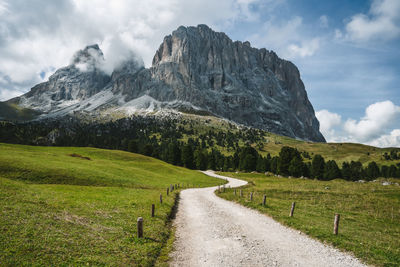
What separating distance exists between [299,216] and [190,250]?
49.1 feet

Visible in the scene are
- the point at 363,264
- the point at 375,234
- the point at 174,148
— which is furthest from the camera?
the point at 174,148

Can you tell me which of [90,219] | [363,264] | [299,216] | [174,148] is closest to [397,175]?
[174,148]

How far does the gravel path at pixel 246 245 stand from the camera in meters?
13.2

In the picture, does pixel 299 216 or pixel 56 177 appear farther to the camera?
pixel 56 177

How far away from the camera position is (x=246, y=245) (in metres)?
15.6

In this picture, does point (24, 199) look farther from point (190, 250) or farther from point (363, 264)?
point (363, 264)

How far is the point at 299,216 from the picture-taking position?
79.3 feet

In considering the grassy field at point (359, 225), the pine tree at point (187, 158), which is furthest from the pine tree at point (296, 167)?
the grassy field at point (359, 225)

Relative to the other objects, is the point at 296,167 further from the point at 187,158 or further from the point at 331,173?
the point at 187,158

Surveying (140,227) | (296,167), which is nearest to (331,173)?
(296,167)

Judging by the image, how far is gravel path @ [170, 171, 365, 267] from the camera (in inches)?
520

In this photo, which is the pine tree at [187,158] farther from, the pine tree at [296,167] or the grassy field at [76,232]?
the grassy field at [76,232]

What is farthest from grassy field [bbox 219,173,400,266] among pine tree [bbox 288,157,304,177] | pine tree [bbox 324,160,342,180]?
pine tree [bbox 324,160,342,180]

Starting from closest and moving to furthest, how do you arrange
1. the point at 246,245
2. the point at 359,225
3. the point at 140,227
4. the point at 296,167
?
1. the point at 246,245
2. the point at 140,227
3. the point at 359,225
4. the point at 296,167
